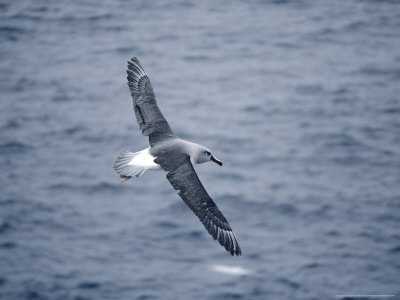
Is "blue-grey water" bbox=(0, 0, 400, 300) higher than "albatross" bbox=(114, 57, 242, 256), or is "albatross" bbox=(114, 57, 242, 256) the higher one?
"blue-grey water" bbox=(0, 0, 400, 300)

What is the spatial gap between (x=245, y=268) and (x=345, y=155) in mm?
7395

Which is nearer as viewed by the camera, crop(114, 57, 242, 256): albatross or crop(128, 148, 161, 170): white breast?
crop(114, 57, 242, 256): albatross

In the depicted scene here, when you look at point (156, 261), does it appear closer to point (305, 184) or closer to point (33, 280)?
point (33, 280)

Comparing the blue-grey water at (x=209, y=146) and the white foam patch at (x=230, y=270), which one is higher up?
the blue-grey water at (x=209, y=146)

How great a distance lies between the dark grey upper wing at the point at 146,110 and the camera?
1415 centimetres

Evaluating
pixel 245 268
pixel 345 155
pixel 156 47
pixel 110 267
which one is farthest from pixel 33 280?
pixel 156 47

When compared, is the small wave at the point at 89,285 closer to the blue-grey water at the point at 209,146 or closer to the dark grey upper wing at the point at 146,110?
the blue-grey water at the point at 209,146

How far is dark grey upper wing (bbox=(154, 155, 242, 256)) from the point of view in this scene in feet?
42.2

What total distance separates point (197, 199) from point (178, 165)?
689 mm

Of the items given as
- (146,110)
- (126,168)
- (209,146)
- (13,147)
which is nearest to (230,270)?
(209,146)

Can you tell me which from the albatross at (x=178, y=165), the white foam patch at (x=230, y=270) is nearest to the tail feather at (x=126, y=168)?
the albatross at (x=178, y=165)

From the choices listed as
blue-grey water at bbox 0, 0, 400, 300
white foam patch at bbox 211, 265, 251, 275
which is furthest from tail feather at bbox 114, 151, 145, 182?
white foam patch at bbox 211, 265, 251, 275

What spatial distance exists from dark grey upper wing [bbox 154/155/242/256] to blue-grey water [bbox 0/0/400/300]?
47.1ft

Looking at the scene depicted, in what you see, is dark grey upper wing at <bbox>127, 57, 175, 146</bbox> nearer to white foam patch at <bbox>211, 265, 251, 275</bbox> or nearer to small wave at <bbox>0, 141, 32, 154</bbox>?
white foam patch at <bbox>211, 265, 251, 275</bbox>
